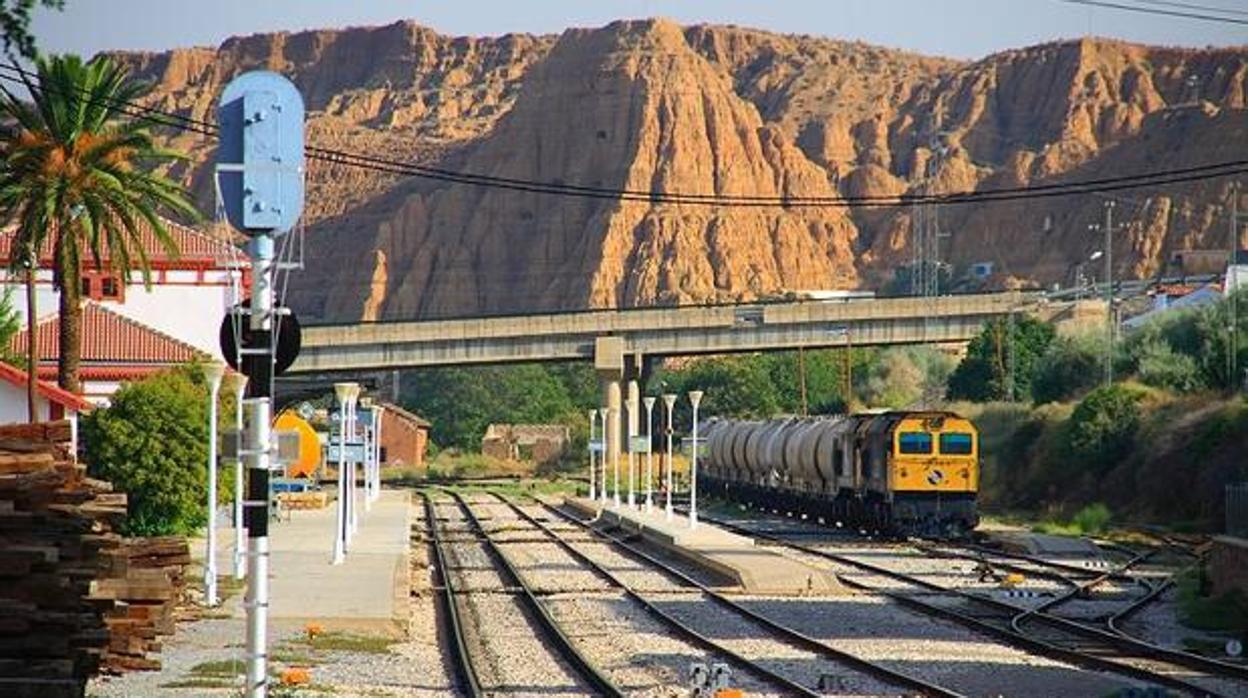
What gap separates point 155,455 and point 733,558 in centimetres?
1268

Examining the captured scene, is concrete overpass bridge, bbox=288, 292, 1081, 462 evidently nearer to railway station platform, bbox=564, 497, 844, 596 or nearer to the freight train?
the freight train

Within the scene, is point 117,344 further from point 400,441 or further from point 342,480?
point 400,441

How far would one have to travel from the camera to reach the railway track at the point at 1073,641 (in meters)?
24.2

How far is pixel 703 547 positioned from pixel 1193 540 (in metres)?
12.6

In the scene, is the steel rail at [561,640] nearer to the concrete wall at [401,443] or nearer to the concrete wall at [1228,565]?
the concrete wall at [1228,565]

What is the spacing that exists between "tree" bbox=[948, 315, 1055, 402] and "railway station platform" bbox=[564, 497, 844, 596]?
44936 mm

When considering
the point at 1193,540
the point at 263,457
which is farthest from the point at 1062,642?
the point at 1193,540

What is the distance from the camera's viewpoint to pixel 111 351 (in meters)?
71.6

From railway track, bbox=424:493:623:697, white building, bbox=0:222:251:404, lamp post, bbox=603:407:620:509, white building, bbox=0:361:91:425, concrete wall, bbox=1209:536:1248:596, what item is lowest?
railway track, bbox=424:493:623:697

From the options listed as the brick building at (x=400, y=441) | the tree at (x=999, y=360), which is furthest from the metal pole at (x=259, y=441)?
the brick building at (x=400, y=441)

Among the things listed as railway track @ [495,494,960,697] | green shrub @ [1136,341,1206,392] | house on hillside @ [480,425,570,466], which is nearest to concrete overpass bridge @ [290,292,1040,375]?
green shrub @ [1136,341,1206,392]

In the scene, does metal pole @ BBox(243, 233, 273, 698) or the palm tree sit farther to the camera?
the palm tree

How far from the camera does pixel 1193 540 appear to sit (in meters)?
53.7

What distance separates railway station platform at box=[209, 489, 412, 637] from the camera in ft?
98.1
